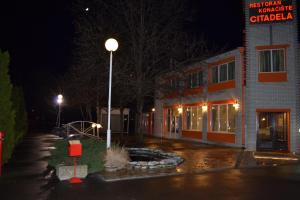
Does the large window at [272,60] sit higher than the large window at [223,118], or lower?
higher

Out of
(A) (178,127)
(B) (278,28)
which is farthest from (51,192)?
(A) (178,127)

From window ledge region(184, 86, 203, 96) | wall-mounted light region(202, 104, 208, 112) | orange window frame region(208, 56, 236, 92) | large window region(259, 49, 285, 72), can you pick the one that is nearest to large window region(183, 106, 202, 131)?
wall-mounted light region(202, 104, 208, 112)

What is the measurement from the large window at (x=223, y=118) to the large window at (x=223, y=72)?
6.61ft

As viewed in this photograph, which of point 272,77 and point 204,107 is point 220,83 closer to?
point 204,107

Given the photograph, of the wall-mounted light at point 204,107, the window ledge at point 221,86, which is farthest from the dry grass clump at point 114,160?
the wall-mounted light at point 204,107

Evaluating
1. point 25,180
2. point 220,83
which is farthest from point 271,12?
point 25,180

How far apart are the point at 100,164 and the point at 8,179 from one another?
3.19m

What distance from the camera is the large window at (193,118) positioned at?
2886 cm

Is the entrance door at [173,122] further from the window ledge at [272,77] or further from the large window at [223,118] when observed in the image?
the window ledge at [272,77]

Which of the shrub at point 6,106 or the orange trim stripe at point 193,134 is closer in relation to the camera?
the shrub at point 6,106

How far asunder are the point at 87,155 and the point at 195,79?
18640 millimetres

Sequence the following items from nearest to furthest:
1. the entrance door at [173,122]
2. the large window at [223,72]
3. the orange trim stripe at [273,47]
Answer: the orange trim stripe at [273,47]
the large window at [223,72]
the entrance door at [173,122]

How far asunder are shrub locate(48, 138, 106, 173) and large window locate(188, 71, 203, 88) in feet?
56.2

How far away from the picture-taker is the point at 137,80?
72.4 ft
